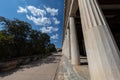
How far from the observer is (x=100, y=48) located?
1.96 m

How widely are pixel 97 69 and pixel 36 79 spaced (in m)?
6.14

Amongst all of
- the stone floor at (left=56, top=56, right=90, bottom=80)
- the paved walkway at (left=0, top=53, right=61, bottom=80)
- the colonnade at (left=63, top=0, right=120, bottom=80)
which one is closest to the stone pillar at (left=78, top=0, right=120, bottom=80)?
the colonnade at (left=63, top=0, right=120, bottom=80)

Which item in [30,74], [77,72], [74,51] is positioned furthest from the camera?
[30,74]

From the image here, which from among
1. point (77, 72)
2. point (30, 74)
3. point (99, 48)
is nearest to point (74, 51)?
point (77, 72)

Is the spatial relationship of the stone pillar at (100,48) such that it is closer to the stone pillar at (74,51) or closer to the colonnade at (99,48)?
the colonnade at (99,48)

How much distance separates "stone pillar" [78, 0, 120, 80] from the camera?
5.70 ft

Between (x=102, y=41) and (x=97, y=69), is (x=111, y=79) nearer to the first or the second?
(x=97, y=69)

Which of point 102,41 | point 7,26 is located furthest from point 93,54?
point 7,26

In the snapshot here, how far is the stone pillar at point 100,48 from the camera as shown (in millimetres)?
1737

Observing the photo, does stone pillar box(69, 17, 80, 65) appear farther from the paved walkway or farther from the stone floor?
the paved walkway

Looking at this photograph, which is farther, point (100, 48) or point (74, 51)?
point (74, 51)

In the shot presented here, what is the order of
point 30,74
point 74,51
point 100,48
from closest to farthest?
point 100,48
point 74,51
point 30,74

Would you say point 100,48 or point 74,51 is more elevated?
point 74,51

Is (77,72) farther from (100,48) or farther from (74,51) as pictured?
(100,48)
